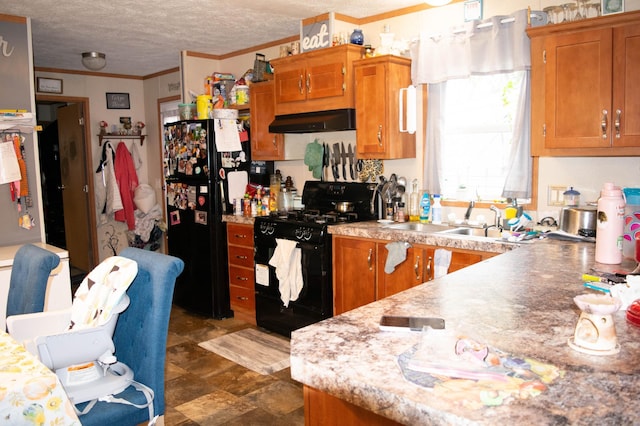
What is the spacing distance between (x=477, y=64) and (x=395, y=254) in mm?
1403

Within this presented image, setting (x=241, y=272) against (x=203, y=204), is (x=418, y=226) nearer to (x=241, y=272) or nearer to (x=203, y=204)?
(x=241, y=272)

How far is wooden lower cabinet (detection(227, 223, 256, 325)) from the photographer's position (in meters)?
4.52

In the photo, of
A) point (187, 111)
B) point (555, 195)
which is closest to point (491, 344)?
point (555, 195)

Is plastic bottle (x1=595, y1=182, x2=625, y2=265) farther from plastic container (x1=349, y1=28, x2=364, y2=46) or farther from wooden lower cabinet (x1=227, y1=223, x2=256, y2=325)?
wooden lower cabinet (x1=227, y1=223, x2=256, y2=325)

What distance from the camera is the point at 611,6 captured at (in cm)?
287

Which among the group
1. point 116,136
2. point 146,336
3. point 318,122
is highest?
point 116,136

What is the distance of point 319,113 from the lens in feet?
13.6

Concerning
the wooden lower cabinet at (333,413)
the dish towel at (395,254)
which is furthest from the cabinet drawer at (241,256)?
the wooden lower cabinet at (333,413)

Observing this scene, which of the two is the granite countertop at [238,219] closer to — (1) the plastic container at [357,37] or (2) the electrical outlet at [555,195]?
(1) the plastic container at [357,37]

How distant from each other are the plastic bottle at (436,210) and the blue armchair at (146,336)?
7.59 ft

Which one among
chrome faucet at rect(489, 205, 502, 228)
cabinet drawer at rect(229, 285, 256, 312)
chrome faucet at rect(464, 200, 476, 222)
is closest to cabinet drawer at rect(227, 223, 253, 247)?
cabinet drawer at rect(229, 285, 256, 312)

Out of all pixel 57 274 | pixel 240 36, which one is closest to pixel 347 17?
pixel 240 36

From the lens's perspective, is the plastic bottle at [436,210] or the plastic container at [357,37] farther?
the plastic container at [357,37]

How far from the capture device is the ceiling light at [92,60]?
535 cm
